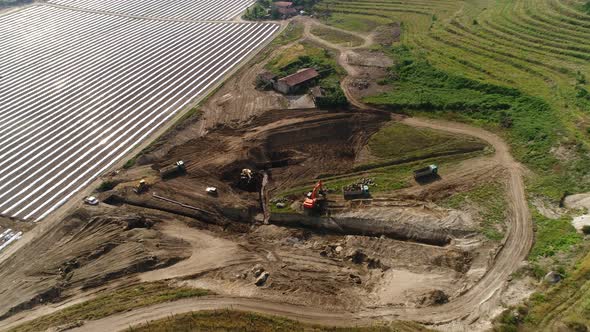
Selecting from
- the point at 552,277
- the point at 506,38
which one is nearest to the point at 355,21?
the point at 506,38

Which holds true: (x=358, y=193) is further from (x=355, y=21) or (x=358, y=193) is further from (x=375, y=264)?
(x=355, y=21)

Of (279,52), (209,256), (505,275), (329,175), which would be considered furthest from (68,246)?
(279,52)

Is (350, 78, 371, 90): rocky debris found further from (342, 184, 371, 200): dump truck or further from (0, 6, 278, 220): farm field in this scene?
(0, 6, 278, 220): farm field

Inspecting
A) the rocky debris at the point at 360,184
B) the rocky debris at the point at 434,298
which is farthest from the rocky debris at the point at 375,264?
the rocky debris at the point at 360,184

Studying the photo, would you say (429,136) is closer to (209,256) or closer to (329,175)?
(329,175)

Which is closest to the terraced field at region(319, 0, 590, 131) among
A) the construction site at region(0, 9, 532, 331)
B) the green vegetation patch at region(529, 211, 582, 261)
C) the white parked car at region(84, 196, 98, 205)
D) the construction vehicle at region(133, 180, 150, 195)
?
Result: the construction site at region(0, 9, 532, 331)

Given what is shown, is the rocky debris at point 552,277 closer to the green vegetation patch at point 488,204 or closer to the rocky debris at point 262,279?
the green vegetation patch at point 488,204

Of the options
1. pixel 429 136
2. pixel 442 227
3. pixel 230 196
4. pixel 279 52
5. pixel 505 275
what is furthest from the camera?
pixel 279 52
